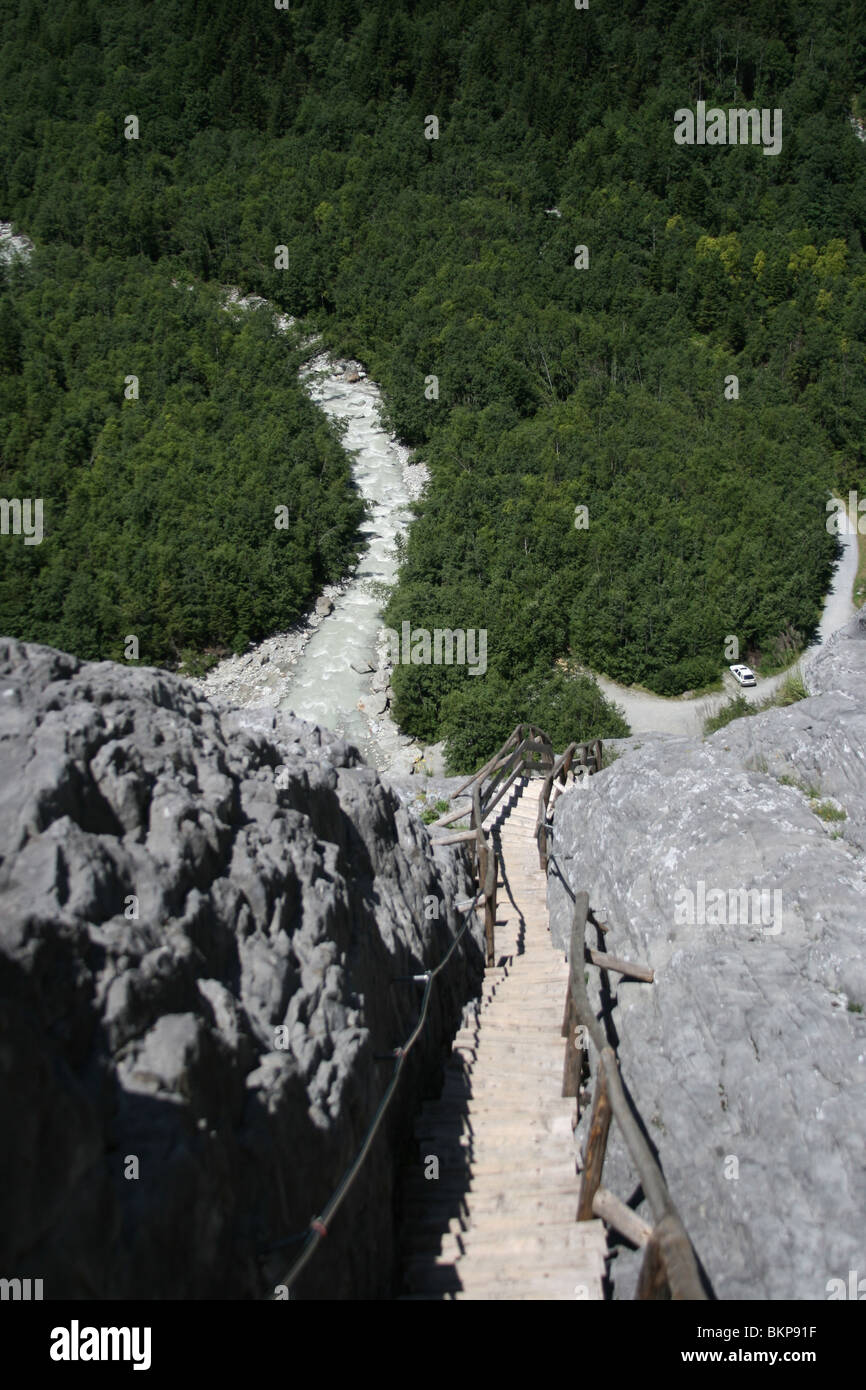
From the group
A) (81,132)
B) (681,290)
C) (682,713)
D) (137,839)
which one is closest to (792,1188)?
(137,839)

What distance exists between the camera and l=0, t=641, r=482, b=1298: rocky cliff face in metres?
3.97

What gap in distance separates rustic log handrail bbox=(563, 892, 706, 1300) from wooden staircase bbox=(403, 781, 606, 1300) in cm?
31

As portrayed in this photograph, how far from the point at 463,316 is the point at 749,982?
5356 cm

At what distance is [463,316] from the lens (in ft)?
182

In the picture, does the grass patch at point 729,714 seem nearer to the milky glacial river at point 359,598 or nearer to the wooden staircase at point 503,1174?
the milky glacial river at point 359,598

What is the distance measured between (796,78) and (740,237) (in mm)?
31819

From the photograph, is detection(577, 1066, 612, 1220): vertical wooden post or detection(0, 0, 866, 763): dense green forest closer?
detection(577, 1066, 612, 1220): vertical wooden post

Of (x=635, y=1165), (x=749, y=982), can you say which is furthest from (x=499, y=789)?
(x=635, y=1165)

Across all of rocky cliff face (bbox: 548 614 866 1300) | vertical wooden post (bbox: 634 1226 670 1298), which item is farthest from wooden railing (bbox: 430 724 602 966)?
vertical wooden post (bbox: 634 1226 670 1298)

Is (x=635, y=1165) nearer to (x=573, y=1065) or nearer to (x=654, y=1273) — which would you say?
(x=654, y=1273)

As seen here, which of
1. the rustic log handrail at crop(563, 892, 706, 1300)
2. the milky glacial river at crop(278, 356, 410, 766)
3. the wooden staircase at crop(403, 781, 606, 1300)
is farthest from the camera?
the milky glacial river at crop(278, 356, 410, 766)

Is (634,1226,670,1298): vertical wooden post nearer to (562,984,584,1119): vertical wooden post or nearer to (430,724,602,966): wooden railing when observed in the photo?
(562,984,584,1119): vertical wooden post

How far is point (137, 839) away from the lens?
5.70 m

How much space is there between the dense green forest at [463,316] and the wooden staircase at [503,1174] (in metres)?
21.4
